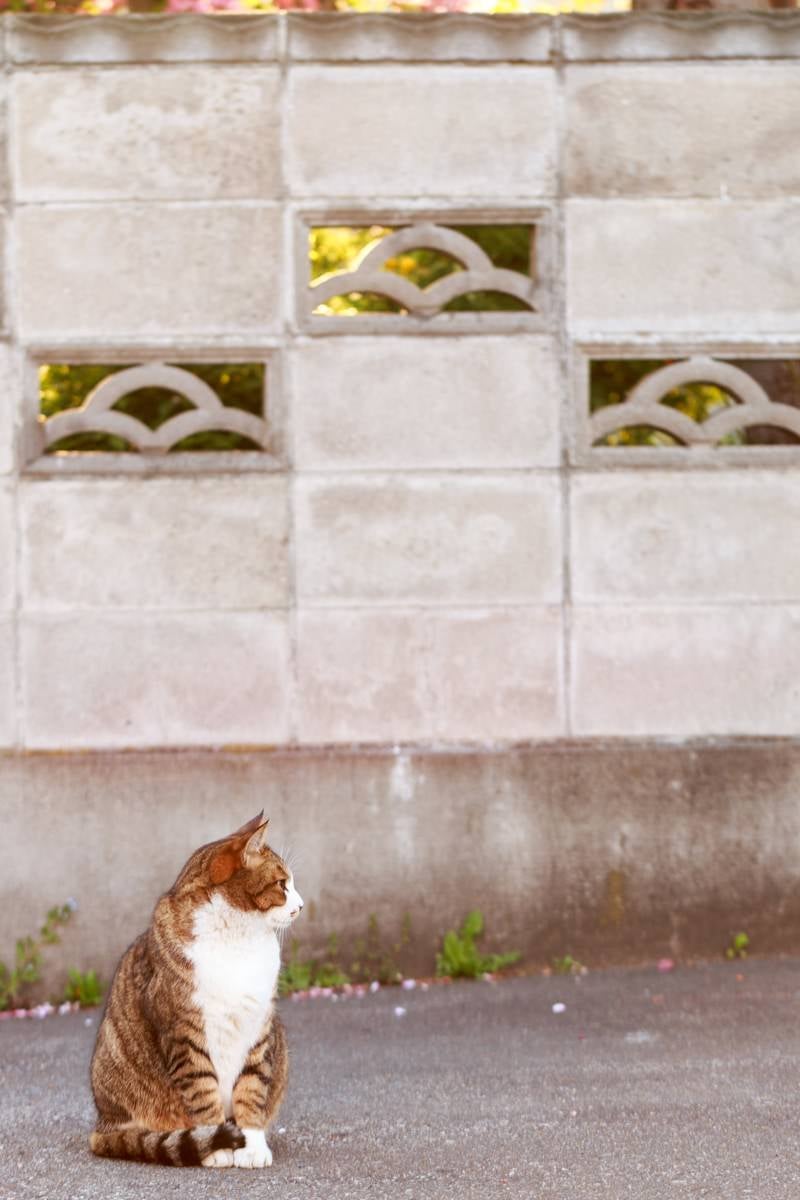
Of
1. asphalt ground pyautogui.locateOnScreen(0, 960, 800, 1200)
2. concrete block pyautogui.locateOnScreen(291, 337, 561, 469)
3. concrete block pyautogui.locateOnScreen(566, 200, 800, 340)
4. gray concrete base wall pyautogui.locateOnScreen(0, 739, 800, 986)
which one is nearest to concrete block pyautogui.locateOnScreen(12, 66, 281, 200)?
concrete block pyautogui.locateOnScreen(291, 337, 561, 469)

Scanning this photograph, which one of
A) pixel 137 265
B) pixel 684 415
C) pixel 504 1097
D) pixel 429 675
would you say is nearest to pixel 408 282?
pixel 137 265

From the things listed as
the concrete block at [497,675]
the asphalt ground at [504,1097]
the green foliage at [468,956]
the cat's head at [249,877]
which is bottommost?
the asphalt ground at [504,1097]

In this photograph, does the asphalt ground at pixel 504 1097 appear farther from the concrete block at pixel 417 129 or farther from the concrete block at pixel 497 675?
the concrete block at pixel 417 129

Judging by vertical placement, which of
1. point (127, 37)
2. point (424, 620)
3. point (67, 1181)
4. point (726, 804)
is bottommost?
point (67, 1181)

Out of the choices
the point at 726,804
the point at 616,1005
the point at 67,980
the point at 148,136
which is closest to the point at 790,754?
the point at 726,804

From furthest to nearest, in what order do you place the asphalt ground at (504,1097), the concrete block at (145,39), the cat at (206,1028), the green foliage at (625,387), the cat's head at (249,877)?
the green foliage at (625,387) < the concrete block at (145,39) < the cat's head at (249,877) < the cat at (206,1028) < the asphalt ground at (504,1097)

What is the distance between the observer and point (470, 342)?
20.6ft

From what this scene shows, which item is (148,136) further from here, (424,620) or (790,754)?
(790,754)

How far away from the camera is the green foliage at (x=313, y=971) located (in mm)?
6211

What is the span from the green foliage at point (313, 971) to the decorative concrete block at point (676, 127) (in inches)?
113

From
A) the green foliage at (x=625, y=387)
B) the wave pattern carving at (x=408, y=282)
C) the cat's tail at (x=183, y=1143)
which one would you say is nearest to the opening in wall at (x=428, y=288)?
the wave pattern carving at (x=408, y=282)

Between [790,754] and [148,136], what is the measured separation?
3.16 m

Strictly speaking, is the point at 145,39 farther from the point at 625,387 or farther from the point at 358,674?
the point at 625,387

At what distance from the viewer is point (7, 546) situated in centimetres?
620
